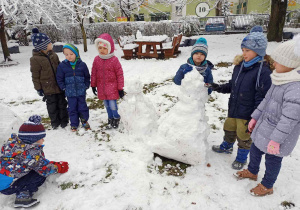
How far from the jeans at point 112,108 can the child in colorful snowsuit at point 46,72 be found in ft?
2.83

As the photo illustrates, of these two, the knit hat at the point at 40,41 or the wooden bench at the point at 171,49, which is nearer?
the knit hat at the point at 40,41

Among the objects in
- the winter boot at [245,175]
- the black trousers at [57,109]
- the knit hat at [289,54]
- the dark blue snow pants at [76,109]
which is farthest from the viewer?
the black trousers at [57,109]

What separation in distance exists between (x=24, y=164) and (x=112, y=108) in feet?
5.79

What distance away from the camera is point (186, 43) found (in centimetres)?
1242

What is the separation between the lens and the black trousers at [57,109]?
381 cm

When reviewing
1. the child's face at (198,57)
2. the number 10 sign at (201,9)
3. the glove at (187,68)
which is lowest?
the glove at (187,68)

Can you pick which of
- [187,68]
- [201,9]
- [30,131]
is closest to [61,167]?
[30,131]

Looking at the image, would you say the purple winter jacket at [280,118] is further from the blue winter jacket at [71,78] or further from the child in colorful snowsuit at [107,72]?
the blue winter jacket at [71,78]

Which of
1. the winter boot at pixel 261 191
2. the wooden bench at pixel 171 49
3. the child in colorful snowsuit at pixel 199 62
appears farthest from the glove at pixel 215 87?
the wooden bench at pixel 171 49

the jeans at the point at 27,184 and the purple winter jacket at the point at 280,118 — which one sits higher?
the purple winter jacket at the point at 280,118

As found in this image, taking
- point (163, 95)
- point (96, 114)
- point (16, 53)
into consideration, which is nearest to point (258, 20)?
point (163, 95)

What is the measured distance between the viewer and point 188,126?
8.68 ft

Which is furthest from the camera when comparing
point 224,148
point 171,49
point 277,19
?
point 277,19

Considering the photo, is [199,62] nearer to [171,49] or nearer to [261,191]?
[261,191]
